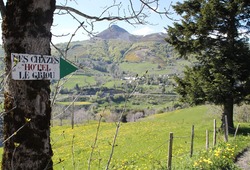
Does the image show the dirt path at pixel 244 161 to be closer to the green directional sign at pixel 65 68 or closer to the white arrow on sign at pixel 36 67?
the green directional sign at pixel 65 68

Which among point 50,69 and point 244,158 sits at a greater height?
point 50,69

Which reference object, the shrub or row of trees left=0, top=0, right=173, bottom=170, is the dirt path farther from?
row of trees left=0, top=0, right=173, bottom=170

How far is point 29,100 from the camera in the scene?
2.64 metres

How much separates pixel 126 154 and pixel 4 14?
14.0m

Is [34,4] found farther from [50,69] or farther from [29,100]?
[29,100]

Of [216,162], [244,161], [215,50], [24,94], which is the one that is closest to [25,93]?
[24,94]

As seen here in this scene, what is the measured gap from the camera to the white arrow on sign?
252 cm

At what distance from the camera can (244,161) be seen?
9.27 meters

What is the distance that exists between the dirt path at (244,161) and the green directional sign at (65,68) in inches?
279

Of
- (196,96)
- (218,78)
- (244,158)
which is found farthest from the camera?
(196,96)

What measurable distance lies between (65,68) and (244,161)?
8.10 meters

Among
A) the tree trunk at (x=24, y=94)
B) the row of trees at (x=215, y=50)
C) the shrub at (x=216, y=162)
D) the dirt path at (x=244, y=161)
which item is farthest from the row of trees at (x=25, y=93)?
the row of trees at (x=215, y=50)

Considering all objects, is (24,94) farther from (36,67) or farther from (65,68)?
(65,68)

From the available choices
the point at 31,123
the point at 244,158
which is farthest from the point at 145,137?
the point at 31,123
